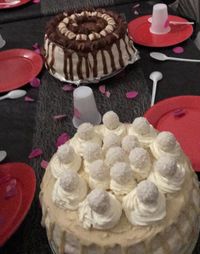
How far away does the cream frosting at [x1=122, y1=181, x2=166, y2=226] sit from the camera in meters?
0.77

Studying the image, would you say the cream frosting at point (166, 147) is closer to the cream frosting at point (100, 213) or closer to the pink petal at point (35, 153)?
the cream frosting at point (100, 213)

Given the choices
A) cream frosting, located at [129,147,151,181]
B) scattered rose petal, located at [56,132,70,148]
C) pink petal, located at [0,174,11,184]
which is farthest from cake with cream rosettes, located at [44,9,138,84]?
cream frosting, located at [129,147,151,181]

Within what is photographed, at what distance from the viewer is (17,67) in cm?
157

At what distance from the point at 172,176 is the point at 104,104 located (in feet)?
2.01

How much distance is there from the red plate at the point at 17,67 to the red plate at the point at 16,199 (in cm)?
47

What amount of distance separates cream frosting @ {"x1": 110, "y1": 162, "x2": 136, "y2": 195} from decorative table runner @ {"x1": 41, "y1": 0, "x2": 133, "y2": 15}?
4.36 ft

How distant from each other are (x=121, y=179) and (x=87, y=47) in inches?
26.8

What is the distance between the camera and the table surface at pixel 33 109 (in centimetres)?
97

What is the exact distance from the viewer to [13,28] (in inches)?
74.4

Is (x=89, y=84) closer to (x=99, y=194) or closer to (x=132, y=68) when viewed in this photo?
(x=132, y=68)

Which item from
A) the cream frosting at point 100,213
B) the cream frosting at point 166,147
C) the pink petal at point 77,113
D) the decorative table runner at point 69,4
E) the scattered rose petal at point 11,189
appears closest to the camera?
the cream frosting at point 100,213

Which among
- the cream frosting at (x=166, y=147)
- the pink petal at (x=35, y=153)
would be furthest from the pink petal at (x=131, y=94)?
the cream frosting at (x=166, y=147)

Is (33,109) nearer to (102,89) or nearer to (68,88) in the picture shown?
(68,88)

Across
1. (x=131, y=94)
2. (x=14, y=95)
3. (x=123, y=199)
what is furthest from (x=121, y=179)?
(x=14, y=95)
